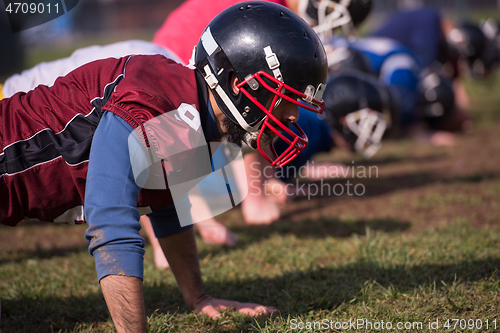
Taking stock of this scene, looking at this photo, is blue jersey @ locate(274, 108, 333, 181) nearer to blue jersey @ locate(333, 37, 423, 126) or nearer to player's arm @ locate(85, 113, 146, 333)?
player's arm @ locate(85, 113, 146, 333)

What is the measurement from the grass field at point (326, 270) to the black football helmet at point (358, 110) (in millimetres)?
630

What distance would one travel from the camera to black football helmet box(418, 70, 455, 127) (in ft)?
21.7

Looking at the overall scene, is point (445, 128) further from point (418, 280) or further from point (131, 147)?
point (131, 147)

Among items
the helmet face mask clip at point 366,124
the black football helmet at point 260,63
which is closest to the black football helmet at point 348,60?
the helmet face mask clip at point 366,124

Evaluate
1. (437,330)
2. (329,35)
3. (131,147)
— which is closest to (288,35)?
(131,147)

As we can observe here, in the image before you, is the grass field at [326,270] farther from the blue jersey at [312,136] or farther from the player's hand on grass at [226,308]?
the blue jersey at [312,136]

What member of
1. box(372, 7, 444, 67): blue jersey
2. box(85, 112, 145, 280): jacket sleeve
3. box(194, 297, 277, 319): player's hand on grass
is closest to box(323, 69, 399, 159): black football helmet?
box(194, 297, 277, 319): player's hand on grass

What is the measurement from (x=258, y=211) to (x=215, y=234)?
0.62m

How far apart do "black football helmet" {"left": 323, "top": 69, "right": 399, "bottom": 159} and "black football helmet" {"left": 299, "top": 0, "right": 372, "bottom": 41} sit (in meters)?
0.83

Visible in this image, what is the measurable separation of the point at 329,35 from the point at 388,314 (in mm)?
2563

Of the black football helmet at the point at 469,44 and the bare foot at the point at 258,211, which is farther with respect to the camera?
the black football helmet at the point at 469,44

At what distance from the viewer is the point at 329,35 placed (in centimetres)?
394

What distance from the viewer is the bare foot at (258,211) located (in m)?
3.95

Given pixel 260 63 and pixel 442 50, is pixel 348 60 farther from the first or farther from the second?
pixel 260 63
